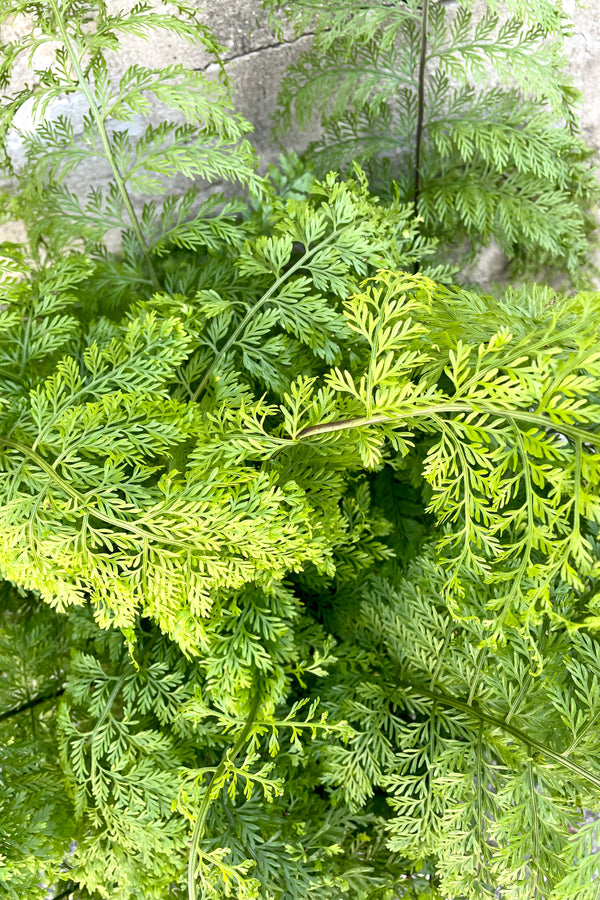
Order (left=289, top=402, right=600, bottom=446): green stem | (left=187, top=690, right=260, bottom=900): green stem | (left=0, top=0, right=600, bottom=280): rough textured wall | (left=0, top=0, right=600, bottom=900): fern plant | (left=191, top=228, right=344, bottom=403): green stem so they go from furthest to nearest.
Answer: (left=0, top=0, right=600, bottom=280): rough textured wall, (left=191, top=228, right=344, bottom=403): green stem, (left=187, top=690, right=260, bottom=900): green stem, (left=0, top=0, right=600, bottom=900): fern plant, (left=289, top=402, right=600, bottom=446): green stem

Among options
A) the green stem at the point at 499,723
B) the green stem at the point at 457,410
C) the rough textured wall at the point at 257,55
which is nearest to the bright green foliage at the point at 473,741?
the green stem at the point at 499,723

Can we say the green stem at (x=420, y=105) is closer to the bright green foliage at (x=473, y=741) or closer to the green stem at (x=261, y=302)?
the green stem at (x=261, y=302)

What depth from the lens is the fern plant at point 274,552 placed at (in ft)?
3.22

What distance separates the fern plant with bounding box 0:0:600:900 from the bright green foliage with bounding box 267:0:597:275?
0.39m

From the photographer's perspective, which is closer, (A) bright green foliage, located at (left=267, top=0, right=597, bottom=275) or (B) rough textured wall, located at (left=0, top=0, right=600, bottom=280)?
(A) bright green foliage, located at (left=267, top=0, right=597, bottom=275)

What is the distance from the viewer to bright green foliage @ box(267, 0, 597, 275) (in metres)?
1.55

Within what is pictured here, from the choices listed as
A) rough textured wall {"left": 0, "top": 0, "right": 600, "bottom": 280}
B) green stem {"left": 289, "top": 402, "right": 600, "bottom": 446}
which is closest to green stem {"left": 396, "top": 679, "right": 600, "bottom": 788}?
green stem {"left": 289, "top": 402, "right": 600, "bottom": 446}

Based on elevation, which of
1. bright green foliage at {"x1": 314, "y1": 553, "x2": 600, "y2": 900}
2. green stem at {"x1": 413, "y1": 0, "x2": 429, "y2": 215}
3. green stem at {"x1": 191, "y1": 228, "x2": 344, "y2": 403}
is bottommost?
bright green foliage at {"x1": 314, "y1": 553, "x2": 600, "y2": 900}

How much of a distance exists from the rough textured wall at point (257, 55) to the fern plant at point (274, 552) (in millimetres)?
517

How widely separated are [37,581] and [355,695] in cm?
81

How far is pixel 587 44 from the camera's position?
1.87 metres

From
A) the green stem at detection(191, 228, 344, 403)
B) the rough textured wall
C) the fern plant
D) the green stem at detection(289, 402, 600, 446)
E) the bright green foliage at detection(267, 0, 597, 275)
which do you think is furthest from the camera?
the rough textured wall

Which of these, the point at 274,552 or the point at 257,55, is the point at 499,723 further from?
the point at 257,55

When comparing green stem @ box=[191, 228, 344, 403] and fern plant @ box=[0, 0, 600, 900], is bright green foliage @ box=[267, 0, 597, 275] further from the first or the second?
green stem @ box=[191, 228, 344, 403]
